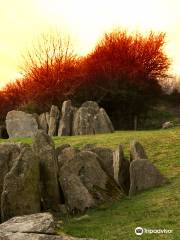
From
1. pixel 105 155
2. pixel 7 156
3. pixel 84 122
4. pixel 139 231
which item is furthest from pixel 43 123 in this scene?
pixel 139 231

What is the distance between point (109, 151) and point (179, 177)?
3523mm

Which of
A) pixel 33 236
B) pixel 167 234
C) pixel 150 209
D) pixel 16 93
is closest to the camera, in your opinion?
pixel 33 236

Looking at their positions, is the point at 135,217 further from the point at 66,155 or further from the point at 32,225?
the point at 32,225

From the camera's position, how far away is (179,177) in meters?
23.5

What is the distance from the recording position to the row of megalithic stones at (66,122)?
45469mm

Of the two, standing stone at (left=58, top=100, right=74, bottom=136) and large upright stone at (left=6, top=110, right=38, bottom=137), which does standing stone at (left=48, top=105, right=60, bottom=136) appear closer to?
standing stone at (left=58, top=100, right=74, bottom=136)

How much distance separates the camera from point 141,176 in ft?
70.4

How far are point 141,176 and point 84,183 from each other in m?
2.72

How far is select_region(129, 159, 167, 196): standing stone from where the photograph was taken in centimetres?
2134

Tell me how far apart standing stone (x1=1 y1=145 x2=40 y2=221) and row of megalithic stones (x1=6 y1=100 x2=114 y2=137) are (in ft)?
87.2

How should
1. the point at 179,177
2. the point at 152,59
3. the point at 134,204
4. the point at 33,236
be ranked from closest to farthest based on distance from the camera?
1. the point at 33,236
2. the point at 134,204
3. the point at 179,177
4. the point at 152,59

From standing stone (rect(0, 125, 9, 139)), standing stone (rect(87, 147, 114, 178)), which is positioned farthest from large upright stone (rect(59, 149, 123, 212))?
standing stone (rect(0, 125, 9, 139))

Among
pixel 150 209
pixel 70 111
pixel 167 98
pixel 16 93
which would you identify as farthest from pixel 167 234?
pixel 16 93

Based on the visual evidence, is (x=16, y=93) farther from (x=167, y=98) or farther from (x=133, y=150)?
(x=133, y=150)
